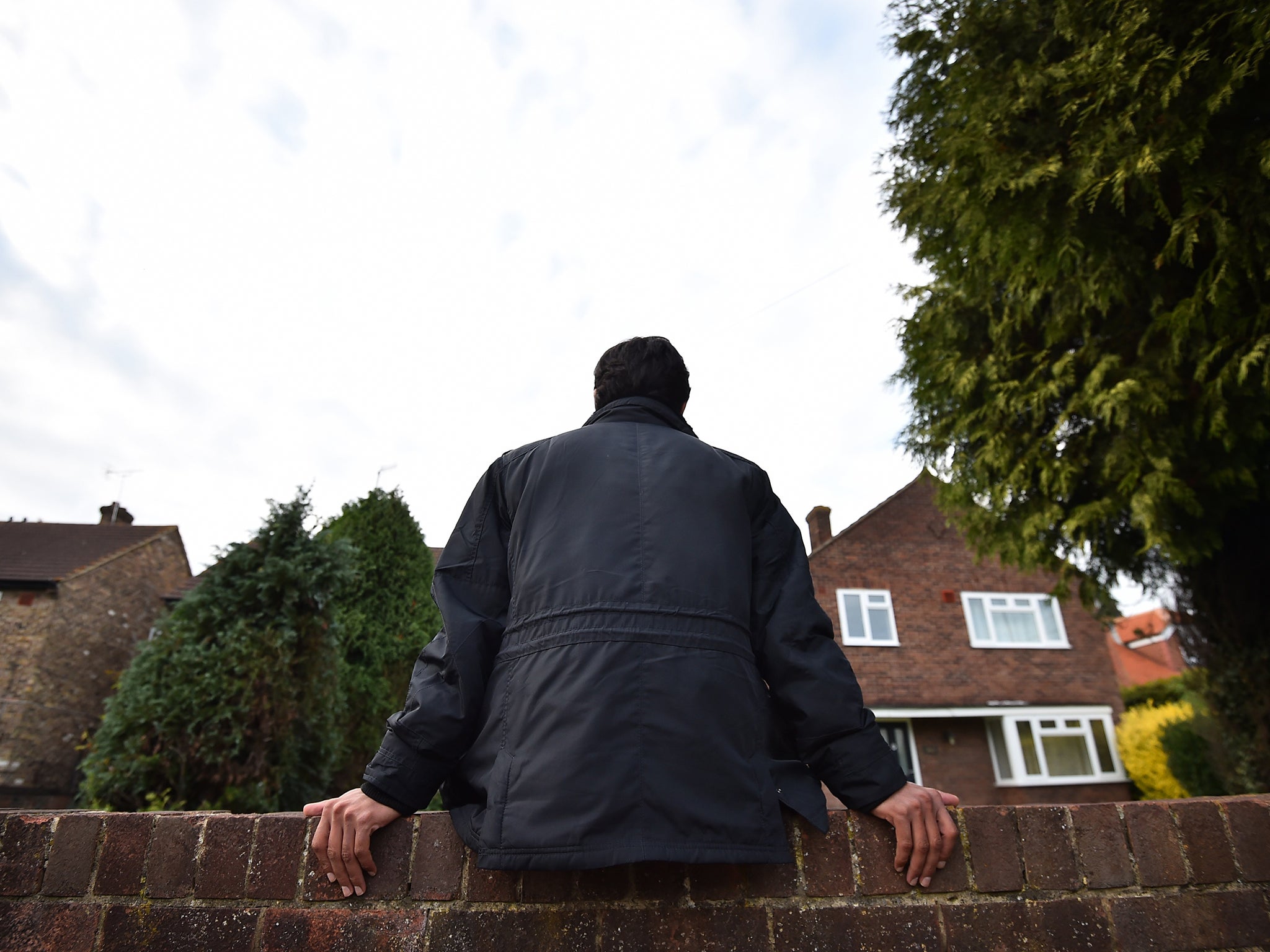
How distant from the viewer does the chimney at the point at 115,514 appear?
2284 cm

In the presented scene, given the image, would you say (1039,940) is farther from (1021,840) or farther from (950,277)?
(950,277)

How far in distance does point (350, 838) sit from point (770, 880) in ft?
3.11

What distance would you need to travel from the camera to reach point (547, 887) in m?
1.62

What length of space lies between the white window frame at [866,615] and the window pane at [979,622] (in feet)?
6.66

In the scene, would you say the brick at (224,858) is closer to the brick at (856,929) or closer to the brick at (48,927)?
the brick at (48,927)

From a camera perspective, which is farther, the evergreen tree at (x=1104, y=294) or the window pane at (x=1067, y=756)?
the window pane at (x=1067, y=756)

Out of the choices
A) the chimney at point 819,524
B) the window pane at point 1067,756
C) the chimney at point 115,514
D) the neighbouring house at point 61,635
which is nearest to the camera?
the neighbouring house at point 61,635

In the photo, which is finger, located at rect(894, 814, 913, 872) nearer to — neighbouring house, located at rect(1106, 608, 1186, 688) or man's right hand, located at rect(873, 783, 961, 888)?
man's right hand, located at rect(873, 783, 961, 888)

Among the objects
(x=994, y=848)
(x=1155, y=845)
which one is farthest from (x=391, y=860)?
(x=1155, y=845)

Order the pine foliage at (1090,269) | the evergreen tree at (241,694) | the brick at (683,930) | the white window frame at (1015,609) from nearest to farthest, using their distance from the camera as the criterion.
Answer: the brick at (683,930), the pine foliage at (1090,269), the evergreen tree at (241,694), the white window frame at (1015,609)

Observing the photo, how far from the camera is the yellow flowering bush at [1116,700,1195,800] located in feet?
47.2

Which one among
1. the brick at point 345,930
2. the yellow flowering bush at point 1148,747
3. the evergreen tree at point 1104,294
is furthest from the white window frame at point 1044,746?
the brick at point 345,930

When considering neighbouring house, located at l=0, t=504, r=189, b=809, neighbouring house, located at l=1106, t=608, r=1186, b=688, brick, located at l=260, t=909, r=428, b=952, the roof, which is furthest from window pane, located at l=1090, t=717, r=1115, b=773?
the roof

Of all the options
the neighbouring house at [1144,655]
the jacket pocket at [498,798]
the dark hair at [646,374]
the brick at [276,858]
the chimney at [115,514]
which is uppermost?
the chimney at [115,514]
